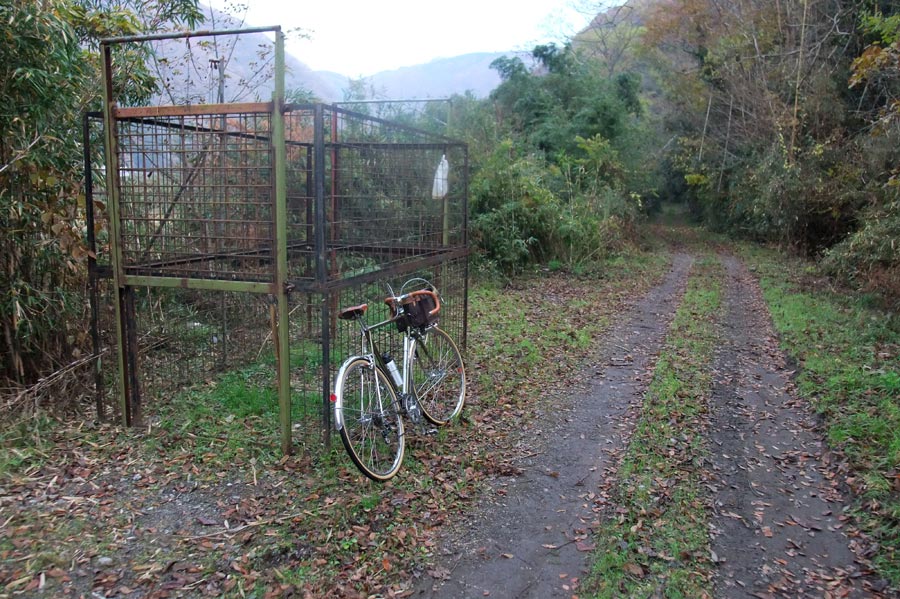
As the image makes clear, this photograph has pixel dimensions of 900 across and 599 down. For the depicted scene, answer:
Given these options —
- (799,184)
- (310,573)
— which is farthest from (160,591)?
(799,184)

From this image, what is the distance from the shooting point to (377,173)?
214 inches

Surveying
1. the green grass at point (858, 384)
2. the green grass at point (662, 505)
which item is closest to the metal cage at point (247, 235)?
the green grass at point (662, 505)

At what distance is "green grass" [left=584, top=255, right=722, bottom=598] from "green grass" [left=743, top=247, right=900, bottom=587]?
2.89 ft

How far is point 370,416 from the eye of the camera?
3971mm

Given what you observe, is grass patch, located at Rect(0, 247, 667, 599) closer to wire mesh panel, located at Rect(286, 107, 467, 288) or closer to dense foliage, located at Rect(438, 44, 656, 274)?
wire mesh panel, located at Rect(286, 107, 467, 288)

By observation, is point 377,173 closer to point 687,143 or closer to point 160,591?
point 160,591

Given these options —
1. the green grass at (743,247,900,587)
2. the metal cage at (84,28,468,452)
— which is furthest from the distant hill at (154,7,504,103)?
the green grass at (743,247,900,587)

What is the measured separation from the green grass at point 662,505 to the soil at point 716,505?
9 cm

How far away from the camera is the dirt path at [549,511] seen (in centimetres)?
311

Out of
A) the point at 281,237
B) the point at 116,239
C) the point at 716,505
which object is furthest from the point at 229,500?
the point at 716,505

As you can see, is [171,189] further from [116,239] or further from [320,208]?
[320,208]

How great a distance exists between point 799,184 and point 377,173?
513 inches

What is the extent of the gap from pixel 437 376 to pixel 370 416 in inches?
41.7

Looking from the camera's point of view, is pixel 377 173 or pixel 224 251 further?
pixel 377 173
